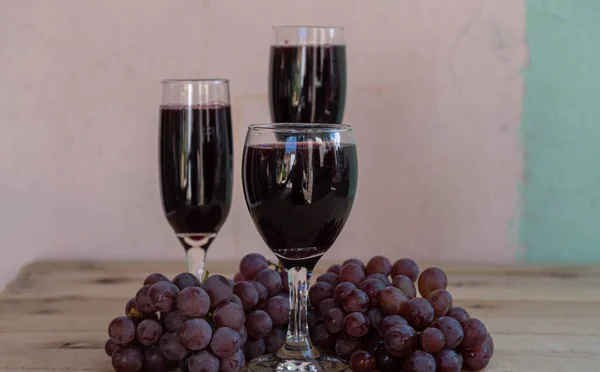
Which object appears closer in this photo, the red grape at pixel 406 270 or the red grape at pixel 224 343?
the red grape at pixel 224 343

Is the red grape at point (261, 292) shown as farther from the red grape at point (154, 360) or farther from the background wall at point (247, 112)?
the background wall at point (247, 112)

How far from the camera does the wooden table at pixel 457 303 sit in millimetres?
998

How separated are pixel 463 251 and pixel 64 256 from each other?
96 centimetres

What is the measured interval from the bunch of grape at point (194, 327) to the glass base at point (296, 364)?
2 centimetres

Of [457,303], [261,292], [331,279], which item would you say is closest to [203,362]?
[261,292]

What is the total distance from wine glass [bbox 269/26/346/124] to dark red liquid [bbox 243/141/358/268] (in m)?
0.39

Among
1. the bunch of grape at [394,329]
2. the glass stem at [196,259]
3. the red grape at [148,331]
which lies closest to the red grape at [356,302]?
the bunch of grape at [394,329]

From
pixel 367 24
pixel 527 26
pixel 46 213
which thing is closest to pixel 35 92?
pixel 46 213

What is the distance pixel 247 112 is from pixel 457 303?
0.77m

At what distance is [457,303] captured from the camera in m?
1.26

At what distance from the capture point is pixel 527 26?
5.89 ft

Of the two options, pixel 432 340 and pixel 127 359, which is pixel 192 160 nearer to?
pixel 127 359

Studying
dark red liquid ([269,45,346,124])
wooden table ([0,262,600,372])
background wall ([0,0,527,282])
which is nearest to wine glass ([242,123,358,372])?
wooden table ([0,262,600,372])

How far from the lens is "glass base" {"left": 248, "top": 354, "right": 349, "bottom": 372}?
0.91 m
